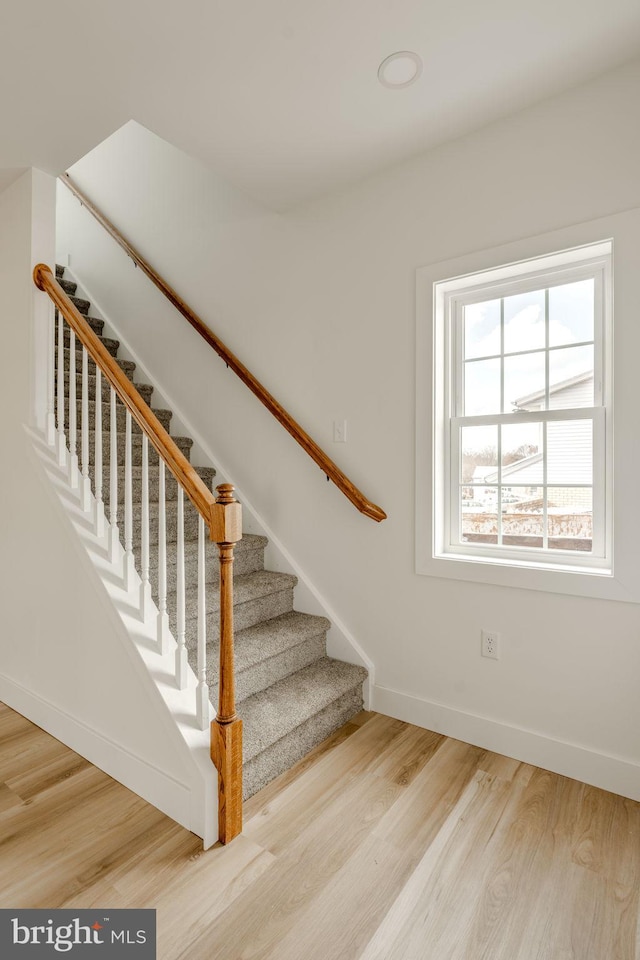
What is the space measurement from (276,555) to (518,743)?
1415 millimetres

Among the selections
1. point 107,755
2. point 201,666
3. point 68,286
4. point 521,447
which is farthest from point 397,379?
point 68,286

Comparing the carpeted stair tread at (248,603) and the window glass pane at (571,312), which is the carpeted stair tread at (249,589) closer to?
the carpeted stair tread at (248,603)

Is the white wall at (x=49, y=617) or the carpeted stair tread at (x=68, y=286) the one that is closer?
the white wall at (x=49, y=617)

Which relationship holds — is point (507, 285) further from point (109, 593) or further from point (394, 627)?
point (109, 593)

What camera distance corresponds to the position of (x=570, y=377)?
1.98m

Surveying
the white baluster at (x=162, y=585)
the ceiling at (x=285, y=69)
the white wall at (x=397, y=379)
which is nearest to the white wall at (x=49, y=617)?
the white baluster at (x=162, y=585)

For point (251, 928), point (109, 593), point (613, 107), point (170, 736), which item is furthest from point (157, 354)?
point (251, 928)

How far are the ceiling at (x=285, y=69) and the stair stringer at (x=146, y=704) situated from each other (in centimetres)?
136

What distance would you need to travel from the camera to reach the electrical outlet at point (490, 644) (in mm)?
2066

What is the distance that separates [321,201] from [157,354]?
1529mm

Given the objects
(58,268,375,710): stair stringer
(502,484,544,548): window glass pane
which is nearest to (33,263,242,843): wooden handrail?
(58,268,375,710): stair stringer

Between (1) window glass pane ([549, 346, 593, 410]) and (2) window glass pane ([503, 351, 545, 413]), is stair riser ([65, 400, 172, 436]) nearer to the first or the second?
(2) window glass pane ([503, 351, 545, 413])

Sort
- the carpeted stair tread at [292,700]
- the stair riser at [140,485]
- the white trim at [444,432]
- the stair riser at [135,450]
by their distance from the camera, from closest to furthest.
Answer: the white trim at [444,432] → the carpeted stair tread at [292,700] → the stair riser at [140,485] → the stair riser at [135,450]

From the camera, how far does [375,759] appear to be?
6.64 ft
